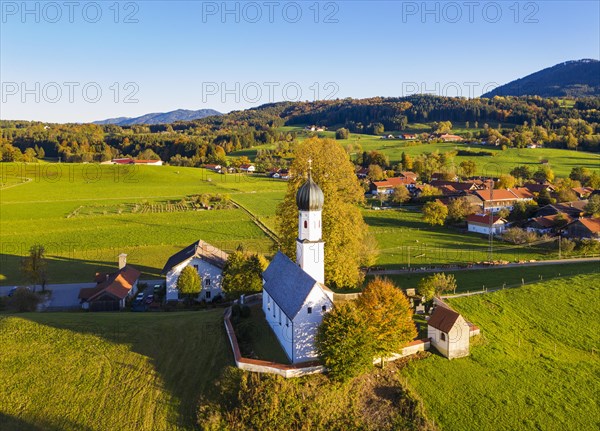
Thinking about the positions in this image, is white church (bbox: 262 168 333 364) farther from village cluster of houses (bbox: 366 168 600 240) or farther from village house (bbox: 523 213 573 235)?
village house (bbox: 523 213 573 235)

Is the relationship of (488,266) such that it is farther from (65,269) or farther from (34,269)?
(65,269)

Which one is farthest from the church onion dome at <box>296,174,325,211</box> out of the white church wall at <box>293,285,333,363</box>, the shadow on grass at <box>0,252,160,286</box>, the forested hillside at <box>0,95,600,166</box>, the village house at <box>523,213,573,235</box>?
the forested hillside at <box>0,95,600,166</box>

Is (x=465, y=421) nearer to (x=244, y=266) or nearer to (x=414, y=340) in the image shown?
(x=414, y=340)

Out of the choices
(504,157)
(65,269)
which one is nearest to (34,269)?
(65,269)

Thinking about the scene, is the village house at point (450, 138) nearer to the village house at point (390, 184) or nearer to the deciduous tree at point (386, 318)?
the village house at point (390, 184)

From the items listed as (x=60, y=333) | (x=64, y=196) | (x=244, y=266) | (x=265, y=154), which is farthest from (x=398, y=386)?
(x=265, y=154)

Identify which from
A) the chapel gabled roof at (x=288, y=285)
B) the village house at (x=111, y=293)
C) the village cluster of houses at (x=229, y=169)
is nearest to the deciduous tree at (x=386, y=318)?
the chapel gabled roof at (x=288, y=285)
